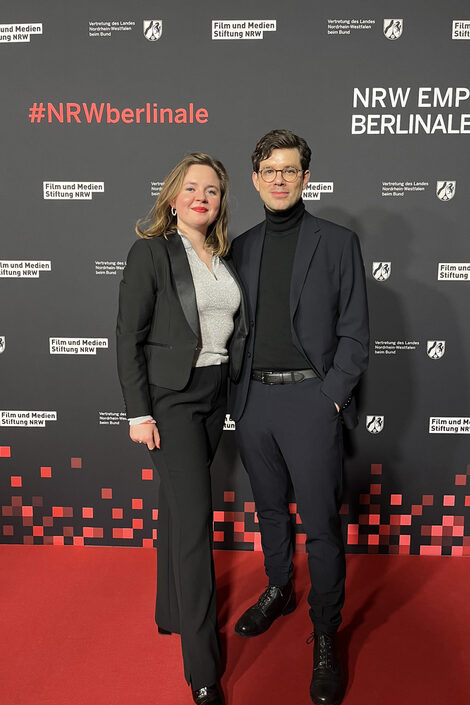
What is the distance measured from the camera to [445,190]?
8.64 feet

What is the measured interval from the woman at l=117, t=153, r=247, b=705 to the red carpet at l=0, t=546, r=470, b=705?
10.8 inches

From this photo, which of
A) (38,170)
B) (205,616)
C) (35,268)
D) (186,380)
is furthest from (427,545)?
(38,170)

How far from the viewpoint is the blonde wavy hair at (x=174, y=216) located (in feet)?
6.28

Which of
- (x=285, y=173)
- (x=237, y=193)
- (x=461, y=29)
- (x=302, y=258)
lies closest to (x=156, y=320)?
(x=302, y=258)

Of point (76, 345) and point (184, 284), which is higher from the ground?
point (184, 284)

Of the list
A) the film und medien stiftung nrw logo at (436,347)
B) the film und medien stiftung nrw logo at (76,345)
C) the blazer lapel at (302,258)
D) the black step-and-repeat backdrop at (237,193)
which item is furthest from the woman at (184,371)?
the film und medien stiftung nrw logo at (436,347)

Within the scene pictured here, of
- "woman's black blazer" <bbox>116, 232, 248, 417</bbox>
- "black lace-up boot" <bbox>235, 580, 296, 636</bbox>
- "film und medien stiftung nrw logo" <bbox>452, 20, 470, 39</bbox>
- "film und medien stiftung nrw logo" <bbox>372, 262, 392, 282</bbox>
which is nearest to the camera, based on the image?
"woman's black blazer" <bbox>116, 232, 248, 417</bbox>

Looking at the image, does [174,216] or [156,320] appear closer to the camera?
[156,320]

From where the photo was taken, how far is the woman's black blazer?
1.86m

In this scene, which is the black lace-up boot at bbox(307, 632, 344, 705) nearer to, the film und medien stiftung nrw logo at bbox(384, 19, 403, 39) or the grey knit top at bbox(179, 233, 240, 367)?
the grey knit top at bbox(179, 233, 240, 367)

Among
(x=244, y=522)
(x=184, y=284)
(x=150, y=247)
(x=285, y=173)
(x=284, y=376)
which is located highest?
(x=285, y=173)

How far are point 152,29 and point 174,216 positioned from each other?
1.13 metres

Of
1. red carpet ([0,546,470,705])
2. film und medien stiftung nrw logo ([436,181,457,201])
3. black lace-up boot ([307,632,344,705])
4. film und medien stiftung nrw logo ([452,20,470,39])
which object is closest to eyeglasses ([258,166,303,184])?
film und medien stiftung nrw logo ([436,181,457,201])

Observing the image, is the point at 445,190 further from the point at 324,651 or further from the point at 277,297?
the point at 324,651
